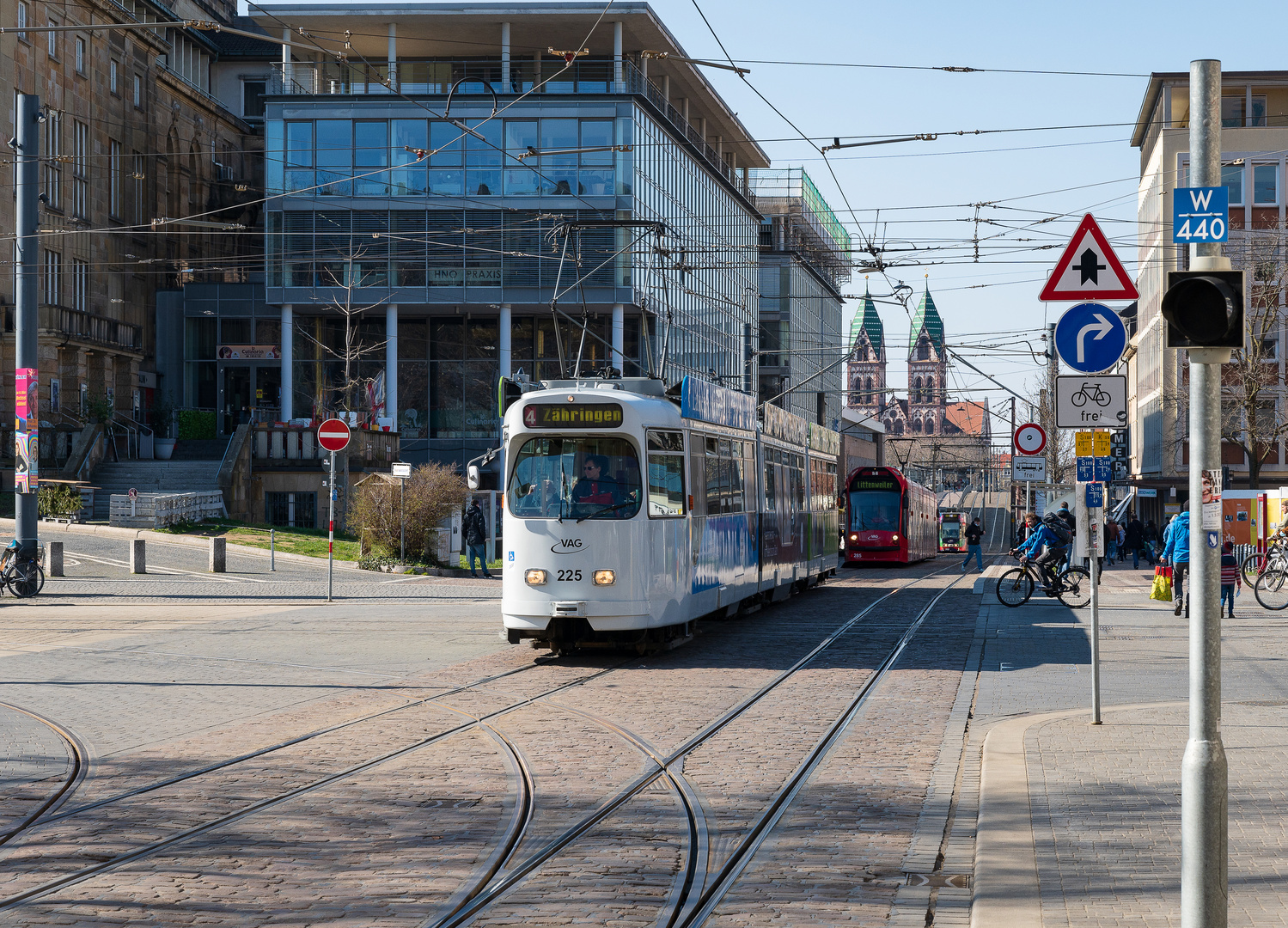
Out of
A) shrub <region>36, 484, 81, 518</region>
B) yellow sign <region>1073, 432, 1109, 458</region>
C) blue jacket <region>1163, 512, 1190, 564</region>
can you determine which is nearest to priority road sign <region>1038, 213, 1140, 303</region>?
yellow sign <region>1073, 432, 1109, 458</region>

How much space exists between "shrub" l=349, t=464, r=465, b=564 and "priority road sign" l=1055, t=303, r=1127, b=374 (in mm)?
23130

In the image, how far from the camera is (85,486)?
39.3m

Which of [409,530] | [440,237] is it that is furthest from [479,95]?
[409,530]

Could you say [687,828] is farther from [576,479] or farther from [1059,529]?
[1059,529]

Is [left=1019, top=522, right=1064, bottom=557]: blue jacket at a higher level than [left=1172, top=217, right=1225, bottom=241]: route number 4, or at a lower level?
lower

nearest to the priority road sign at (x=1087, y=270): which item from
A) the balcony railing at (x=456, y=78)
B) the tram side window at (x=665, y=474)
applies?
the tram side window at (x=665, y=474)

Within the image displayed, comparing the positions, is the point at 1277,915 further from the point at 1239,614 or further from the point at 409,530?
the point at 409,530

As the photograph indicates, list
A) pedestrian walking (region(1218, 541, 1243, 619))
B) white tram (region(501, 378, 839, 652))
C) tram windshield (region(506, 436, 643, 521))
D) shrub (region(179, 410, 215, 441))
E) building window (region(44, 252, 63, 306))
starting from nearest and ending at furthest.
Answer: white tram (region(501, 378, 839, 652))
tram windshield (region(506, 436, 643, 521))
pedestrian walking (region(1218, 541, 1243, 619))
building window (region(44, 252, 63, 306))
shrub (region(179, 410, 215, 441))

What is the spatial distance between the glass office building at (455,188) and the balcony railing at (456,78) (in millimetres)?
81

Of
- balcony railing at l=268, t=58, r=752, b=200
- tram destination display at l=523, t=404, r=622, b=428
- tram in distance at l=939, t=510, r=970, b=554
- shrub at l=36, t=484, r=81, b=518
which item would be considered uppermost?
balcony railing at l=268, t=58, r=752, b=200

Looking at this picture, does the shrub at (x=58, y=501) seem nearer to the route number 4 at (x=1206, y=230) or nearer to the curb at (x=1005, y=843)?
the curb at (x=1005, y=843)

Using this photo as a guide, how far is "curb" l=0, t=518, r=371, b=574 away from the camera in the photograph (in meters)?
33.3

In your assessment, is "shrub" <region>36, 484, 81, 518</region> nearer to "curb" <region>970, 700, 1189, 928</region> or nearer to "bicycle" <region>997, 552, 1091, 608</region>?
"bicycle" <region>997, 552, 1091, 608</region>

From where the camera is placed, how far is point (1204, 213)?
235 inches
